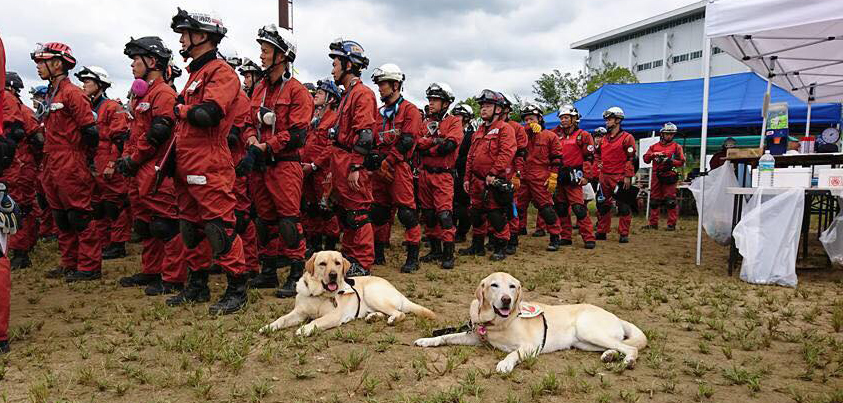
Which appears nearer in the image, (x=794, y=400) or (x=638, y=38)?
(x=794, y=400)

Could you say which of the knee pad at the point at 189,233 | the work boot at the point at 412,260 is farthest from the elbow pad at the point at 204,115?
the work boot at the point at 412,260

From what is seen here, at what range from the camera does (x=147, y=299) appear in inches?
205

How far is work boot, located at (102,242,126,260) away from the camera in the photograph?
754 centimetres

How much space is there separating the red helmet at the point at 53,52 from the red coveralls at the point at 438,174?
4115 millimetres

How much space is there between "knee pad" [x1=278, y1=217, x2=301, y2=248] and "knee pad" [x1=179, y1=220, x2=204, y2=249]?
801 millimetres

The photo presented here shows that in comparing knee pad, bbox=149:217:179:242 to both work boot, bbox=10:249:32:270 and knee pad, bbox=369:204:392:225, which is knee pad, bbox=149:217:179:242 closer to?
knee pad, bbox=369:204:392:225

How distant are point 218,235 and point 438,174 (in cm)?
334

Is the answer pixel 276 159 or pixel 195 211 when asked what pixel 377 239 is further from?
pixel 195 211

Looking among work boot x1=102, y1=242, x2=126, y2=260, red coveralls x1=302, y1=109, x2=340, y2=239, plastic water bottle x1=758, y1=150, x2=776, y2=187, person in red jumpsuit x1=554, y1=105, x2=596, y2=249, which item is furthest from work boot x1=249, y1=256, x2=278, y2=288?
plastic water bottle x1=758, y1=150, x2=776, y2=187

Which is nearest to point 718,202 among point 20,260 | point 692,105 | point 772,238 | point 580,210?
point 772,238

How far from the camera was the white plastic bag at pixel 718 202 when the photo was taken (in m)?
7.36

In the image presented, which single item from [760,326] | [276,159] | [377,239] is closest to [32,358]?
[276,159]

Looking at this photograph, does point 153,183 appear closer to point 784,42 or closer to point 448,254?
point 448,254

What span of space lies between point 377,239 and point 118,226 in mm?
3799
